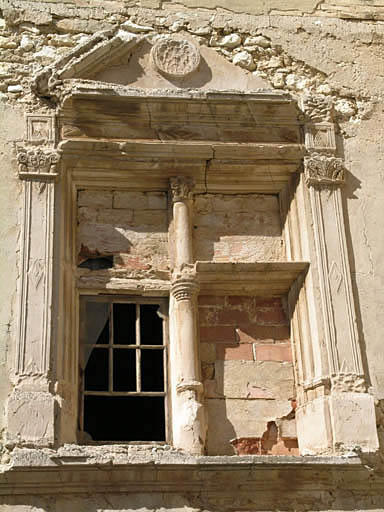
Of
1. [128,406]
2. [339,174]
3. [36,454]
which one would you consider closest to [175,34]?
[339,174]

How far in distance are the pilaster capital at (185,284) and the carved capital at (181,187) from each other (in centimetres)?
60

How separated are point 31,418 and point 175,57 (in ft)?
10.5

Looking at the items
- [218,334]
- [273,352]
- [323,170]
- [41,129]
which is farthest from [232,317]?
[41,129]

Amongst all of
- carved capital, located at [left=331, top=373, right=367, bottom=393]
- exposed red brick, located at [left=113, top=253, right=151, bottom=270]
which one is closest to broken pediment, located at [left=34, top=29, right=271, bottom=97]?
exposed red brick, located at [left=113, top=253, right=151, bottom=270]

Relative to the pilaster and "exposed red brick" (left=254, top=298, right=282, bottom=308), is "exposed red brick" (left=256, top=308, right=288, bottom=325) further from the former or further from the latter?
the pilaster

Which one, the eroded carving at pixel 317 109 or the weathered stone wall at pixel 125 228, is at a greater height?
the eroded carving at pixel 317 109

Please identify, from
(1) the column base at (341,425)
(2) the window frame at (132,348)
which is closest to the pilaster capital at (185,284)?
(2) the window frame at (132,348)

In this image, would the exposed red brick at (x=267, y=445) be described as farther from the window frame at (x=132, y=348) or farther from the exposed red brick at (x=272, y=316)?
the exposed red brick at (x=272, y=316)

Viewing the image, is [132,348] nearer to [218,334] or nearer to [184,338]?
[184,338]

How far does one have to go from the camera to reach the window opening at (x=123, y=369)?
7.28 meters

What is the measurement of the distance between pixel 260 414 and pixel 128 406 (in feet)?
3.09

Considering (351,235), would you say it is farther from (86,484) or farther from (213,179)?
(86,484)

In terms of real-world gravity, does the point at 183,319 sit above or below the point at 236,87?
below

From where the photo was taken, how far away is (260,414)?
7.39 m
